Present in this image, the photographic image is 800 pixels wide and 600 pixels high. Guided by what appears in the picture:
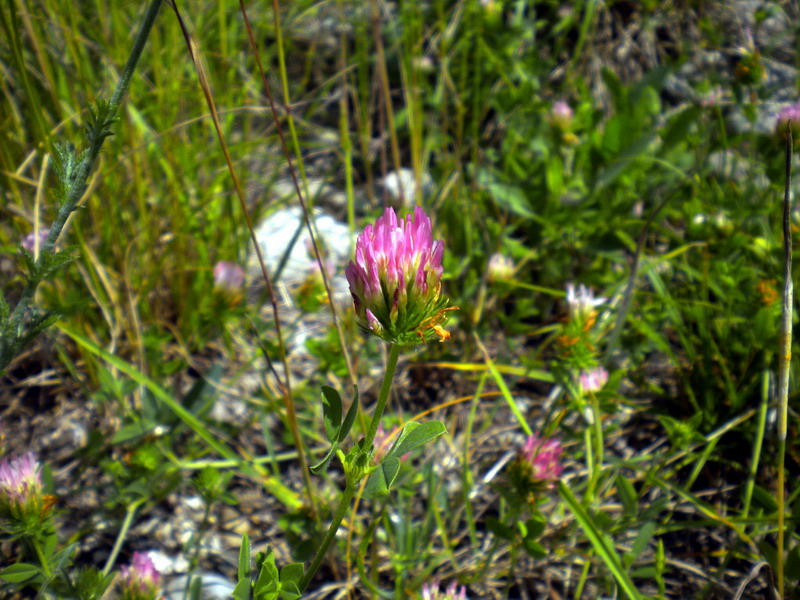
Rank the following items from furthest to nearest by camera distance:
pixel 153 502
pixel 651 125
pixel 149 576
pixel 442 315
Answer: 1. pixel 651 125
2. pixel 153 502
3. pixel 149 576
4. pixel 442 315

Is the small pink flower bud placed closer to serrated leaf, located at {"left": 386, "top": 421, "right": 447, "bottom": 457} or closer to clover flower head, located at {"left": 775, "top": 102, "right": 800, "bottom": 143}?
clover flower head, located at {"left": 775, "top": 102, "right": 800, "bottom": 143}

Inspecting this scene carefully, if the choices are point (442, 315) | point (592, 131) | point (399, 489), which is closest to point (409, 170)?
point (592, 131)

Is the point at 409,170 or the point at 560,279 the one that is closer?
the point at 560,279

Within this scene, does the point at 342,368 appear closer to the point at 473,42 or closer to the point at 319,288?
the point at 319,288

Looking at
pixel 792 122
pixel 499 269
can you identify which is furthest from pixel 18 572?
pixel 792 122

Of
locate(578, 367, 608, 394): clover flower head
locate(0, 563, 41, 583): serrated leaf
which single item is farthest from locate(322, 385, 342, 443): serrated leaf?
locate(578, 367, 608, 394): clover flower head

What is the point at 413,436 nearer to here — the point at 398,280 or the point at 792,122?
the point at 398,280
